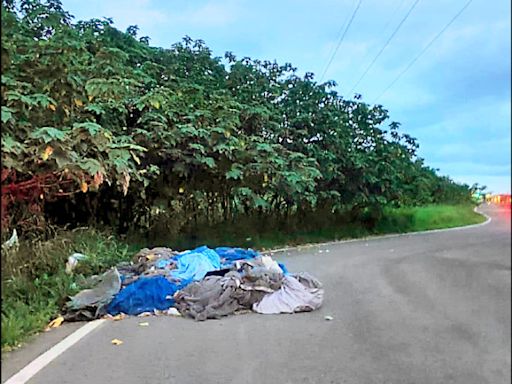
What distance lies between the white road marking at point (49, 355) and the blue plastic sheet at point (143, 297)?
14 centimetres

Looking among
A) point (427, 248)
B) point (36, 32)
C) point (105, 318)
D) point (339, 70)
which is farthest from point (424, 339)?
point (36, 32)

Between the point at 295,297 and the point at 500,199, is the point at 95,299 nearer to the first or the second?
the point at 295,297

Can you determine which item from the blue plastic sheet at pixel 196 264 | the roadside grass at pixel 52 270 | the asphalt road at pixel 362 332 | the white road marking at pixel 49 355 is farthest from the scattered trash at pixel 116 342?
the blue plastic sheet at pixel 196 264

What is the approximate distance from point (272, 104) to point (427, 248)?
37.9 inches

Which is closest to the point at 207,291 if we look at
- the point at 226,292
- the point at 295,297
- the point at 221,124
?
the point at 226,292

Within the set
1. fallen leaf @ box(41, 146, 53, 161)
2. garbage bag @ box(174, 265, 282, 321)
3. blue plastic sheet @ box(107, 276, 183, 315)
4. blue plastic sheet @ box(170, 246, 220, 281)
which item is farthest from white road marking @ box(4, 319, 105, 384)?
fallen leaf @ box(41, 146, 53, 161)

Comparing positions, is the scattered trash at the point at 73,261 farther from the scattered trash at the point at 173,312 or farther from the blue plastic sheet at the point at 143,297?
the scattered trash at the point at 173,312

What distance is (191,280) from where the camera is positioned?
2.86 meters

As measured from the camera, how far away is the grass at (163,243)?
1642 mm

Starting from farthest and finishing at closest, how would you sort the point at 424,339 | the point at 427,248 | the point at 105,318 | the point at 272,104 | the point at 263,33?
1. the point at 105,318
2. the point at 272,104
3. the point at 263,33
4. the point at 424,339
5. the point at 427,248

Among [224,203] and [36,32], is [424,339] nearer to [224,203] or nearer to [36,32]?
[224,203]

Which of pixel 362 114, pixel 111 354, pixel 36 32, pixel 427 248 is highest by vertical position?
pixel 36 32

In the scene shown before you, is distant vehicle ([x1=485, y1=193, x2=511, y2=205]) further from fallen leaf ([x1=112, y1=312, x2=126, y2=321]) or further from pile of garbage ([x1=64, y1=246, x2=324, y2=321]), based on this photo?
fallen leaf ([x1=112, y1=312, x2=126, y2=321])

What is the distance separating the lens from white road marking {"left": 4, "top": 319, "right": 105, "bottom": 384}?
1.66m
